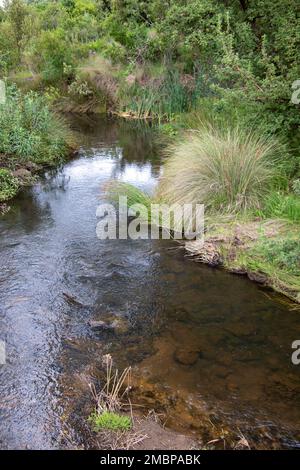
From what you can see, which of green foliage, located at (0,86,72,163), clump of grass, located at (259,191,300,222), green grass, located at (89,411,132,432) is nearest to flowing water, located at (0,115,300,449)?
green grass, located at (89,411,132,432)

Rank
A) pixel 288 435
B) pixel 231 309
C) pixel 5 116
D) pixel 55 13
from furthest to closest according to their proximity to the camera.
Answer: pixel 55 13 < pixel 5 116 < pixel 231 309 < pixel 288 435

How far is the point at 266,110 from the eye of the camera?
655cm

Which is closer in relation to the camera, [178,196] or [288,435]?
[288,435]

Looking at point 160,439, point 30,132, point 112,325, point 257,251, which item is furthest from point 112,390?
point 30,132

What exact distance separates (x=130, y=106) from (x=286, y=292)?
12.1 m

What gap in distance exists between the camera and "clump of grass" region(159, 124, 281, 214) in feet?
20.7

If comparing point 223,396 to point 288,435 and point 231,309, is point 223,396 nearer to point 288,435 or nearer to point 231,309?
point 288,435

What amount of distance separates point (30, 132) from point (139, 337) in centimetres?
663

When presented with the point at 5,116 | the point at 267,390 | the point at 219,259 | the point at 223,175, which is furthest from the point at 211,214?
the point at 5,116

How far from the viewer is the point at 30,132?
30.7 feet

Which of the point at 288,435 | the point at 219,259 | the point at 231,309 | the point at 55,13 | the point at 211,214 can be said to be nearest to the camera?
the point at 288,435

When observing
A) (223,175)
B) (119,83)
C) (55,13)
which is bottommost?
(223,175)

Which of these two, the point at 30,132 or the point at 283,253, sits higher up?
the point at 30,132

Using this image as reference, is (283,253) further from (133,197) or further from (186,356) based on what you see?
(133,197)
